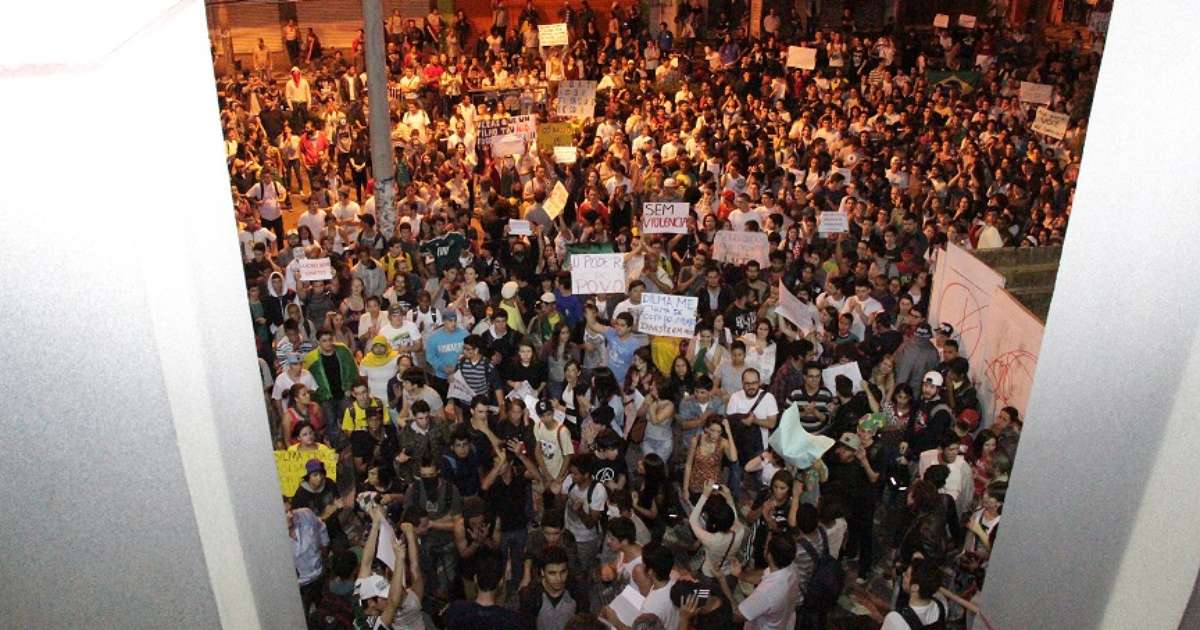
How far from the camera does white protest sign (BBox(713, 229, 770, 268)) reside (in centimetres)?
1159

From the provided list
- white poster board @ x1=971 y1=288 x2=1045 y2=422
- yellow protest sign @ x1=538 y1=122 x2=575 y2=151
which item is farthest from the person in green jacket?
yellow protest sign @ x1=538 y1=122 x2=575 y2=151

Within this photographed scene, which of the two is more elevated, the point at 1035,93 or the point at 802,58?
the point at 802,58

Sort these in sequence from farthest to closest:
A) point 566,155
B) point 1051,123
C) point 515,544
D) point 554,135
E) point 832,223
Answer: point 554,135, point 1051,123, point 566,155, point 832,223, point 515,544

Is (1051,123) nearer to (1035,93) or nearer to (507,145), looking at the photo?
(1035,93)

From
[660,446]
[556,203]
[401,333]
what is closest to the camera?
[660,446]

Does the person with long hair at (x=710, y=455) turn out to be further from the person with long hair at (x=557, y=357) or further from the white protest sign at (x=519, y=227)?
the white protest sign at (x=519, y=227)

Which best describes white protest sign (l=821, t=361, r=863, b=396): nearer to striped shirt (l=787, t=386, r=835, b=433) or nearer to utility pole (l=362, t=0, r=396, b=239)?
striped shirt (l=787, t=386, r=835, b=433)

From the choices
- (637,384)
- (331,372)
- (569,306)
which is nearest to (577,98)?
(569,306)

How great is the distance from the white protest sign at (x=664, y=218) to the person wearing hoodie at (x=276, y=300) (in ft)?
14.2

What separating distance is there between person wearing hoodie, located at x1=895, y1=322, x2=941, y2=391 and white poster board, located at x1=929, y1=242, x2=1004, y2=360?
3.70 feet

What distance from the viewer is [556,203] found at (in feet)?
42.4

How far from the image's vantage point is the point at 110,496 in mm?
1729

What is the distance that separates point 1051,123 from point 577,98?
782 cm

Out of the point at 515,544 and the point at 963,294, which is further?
the point at 963,294
